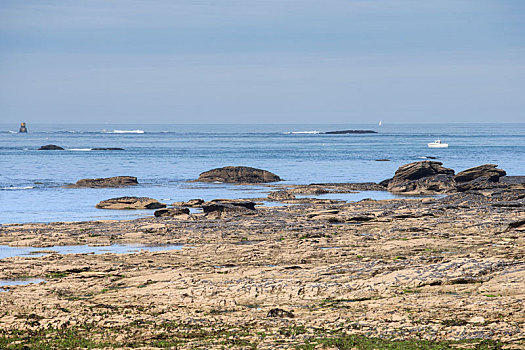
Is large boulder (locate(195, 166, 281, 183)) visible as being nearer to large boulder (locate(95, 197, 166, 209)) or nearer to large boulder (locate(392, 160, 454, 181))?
large boulder (locate(392, 160, 454, 181))

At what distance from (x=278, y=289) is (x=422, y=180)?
123ft

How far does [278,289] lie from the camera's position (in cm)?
1588

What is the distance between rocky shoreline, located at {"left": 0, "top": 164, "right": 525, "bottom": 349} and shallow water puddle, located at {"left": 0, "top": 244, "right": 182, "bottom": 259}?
1.64 ft

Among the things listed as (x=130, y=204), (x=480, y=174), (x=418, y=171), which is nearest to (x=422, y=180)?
(x=418, y=171)

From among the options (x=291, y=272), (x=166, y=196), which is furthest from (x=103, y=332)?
(x=166, y=196)

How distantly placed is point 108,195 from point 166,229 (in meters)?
22.2

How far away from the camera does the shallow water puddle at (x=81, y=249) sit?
22.3 meters

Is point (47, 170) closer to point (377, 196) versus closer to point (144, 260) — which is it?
point (377, 196)

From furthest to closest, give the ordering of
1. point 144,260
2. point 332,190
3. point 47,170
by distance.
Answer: point 47,170 → point 332,190 → point 144,260

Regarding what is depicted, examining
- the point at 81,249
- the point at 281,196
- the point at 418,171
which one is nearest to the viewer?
the point at 81,249

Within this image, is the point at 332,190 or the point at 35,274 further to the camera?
the point at 332,190

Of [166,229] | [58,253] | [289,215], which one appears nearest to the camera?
[58,253]

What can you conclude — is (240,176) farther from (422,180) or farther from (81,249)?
(81,249)

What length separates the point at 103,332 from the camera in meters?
13.0
